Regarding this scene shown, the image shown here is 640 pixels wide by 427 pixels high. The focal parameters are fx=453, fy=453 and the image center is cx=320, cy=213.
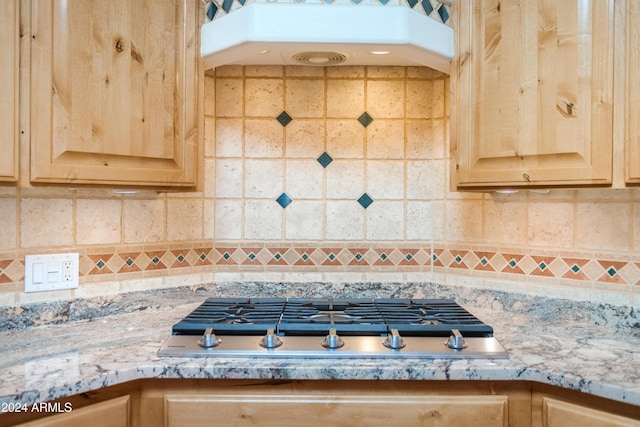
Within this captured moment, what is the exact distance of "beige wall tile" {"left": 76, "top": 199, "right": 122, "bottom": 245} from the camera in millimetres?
1475

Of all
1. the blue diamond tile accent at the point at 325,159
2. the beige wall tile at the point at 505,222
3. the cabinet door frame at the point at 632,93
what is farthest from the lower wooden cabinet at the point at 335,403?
the blue diamond tile accent at the point at 325,159

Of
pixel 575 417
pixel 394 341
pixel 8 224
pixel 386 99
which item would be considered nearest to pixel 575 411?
pixel 575 417

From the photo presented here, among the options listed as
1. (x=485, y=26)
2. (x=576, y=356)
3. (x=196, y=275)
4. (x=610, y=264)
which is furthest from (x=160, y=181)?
(x=610, y=264)

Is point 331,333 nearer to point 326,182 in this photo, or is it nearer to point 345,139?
point 326,182

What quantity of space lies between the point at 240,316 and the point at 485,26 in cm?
114

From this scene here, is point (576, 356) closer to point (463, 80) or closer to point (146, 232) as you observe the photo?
point (463, 80)

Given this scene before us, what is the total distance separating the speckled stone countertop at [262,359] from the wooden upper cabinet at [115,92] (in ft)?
1.43

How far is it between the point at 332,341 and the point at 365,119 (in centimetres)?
96

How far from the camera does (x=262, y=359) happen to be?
43.2 inches

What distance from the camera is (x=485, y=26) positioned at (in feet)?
4.46

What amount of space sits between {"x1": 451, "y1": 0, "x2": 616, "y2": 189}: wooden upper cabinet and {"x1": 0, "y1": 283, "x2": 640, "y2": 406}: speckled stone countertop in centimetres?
45

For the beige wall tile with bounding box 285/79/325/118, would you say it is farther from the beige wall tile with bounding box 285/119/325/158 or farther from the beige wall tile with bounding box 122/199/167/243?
the beige wall tile with bounding box 122/199/167/243

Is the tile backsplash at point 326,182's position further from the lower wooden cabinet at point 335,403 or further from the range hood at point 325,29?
the lower wooden cabinet at point 335,403

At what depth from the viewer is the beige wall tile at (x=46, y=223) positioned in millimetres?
1371
